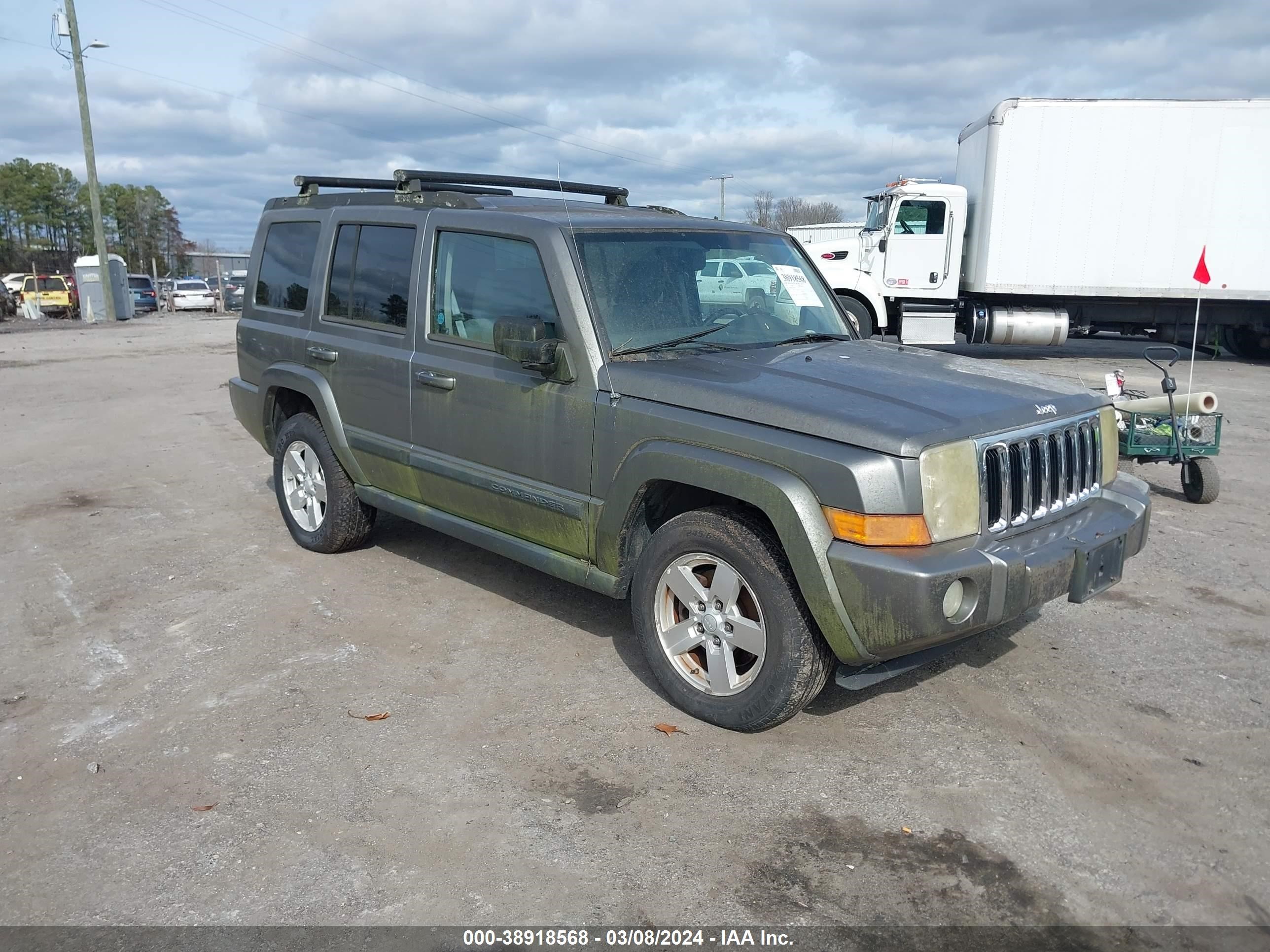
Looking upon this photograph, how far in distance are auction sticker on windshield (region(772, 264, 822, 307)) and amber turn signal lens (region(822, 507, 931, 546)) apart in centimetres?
193

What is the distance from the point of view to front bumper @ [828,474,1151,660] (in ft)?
10.8

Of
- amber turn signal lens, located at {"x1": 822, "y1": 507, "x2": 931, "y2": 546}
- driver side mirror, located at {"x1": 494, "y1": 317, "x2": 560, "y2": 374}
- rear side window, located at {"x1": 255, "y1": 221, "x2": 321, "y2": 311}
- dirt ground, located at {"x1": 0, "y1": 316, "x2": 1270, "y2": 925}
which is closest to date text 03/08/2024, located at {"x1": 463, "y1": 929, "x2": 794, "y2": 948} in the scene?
dirt ground, located at {"x1": 0, "y1": 316, "x2": 1270, "y2": 925}

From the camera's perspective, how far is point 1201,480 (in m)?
7.36

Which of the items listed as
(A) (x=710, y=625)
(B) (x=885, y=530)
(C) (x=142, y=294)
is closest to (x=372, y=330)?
(A) (x=710, y=625)

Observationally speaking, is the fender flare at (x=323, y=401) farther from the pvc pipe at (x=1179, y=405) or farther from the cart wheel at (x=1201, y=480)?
the cart wheel at (x=1201, y=480)

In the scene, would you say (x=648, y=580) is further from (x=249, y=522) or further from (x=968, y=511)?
(x=249, y=522)

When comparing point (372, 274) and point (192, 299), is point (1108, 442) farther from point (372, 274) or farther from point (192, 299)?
point (192, 299)

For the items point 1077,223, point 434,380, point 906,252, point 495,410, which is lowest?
point 495,410

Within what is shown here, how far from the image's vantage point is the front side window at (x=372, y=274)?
16.9 feet

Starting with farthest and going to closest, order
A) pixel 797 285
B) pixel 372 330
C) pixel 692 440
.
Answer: pixel 372 330, pixel 797 285, pixel 692 440

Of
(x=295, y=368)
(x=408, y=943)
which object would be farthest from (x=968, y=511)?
(x=295, y=368)

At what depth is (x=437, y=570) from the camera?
5.89 m

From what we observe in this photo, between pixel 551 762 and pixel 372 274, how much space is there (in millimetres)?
2929

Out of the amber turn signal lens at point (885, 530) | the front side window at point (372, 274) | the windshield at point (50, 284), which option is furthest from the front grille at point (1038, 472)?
the windshield at point (50, 284)
